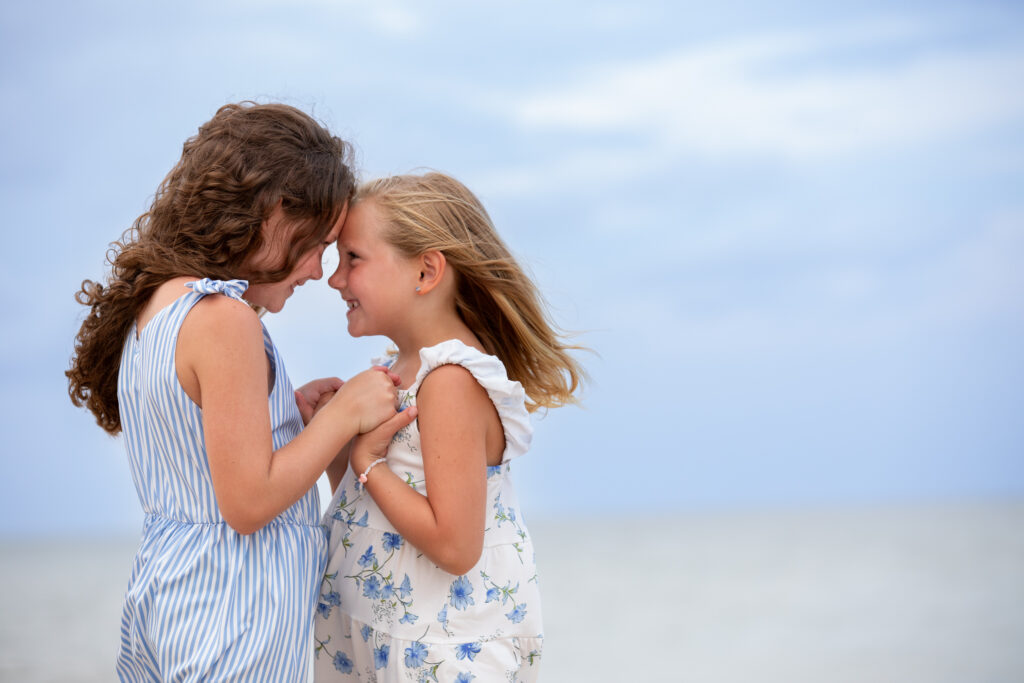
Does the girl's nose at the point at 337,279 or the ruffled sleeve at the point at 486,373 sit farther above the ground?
the girl's nose at the point at 337,279

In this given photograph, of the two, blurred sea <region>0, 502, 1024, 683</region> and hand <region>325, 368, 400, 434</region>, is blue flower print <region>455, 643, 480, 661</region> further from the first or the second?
blurred sea <region>0, 502, 1024, 683</region>

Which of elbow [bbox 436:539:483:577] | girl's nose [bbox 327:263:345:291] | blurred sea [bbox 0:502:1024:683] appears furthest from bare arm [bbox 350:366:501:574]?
blurred sea [bbox 0:502:1024:683]

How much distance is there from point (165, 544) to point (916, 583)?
8.06 m

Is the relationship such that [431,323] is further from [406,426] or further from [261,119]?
[261,119]

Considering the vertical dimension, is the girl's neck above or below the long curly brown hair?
below

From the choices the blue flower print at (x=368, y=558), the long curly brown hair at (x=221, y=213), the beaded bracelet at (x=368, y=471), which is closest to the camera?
the long curly brown hair at (x=221, y=213)

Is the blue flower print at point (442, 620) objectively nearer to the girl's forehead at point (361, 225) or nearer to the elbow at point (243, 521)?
the elbow at point (243, 521)

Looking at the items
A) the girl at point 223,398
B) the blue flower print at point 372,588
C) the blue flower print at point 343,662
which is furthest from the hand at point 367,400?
the blue flower print at point 343,662

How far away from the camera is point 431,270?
2121 mm

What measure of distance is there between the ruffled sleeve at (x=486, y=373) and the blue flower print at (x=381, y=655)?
1.74 ft

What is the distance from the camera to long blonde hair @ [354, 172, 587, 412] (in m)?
2.11

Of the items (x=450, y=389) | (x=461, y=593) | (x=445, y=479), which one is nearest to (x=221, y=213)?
(x=450, y=389)

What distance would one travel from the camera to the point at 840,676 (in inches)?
208

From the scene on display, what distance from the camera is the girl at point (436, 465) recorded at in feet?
6.29
